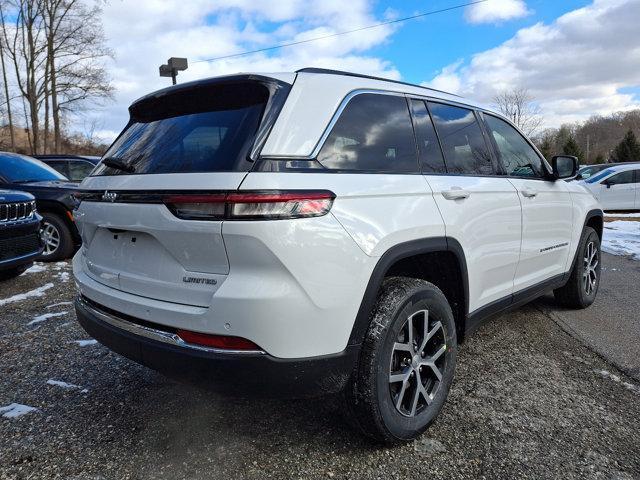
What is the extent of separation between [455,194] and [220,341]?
154cm

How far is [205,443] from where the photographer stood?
2430 mm

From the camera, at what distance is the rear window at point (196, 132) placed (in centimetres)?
202

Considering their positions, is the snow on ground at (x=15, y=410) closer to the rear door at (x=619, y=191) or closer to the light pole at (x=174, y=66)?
the light pole at (x=174, y=66)

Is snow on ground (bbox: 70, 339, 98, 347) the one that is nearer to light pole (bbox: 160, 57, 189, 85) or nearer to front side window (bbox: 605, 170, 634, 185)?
light pole (bbox: 160, 57, 189, 85)

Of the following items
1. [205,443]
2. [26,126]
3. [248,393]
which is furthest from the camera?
[26,126]

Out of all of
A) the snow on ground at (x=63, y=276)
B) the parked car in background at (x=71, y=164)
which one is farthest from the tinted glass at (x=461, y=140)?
the parked car in background at (x=71, y=164)

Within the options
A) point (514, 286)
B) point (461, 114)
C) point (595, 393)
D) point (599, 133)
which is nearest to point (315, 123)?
point (461, 114)

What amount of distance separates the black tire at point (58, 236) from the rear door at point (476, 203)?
6.10 meters

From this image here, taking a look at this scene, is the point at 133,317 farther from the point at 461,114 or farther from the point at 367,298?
the point at 461,114

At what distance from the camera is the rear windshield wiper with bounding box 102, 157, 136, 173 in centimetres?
237

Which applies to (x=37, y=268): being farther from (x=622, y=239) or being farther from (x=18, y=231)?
(x=622, y=239)

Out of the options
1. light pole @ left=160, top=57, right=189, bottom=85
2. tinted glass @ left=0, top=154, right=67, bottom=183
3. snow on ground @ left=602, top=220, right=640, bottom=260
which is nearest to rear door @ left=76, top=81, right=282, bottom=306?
tinted glass @ left=0, top=154, right=67, bottom=183

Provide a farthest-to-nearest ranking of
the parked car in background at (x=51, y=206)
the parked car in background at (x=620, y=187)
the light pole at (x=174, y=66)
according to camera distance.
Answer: the parked car in background at (x=620, y=187) → the light pole at (x=174, y=66) → the parked car in background at (x=51, y=206)

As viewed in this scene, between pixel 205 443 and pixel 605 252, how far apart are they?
8019 mm
